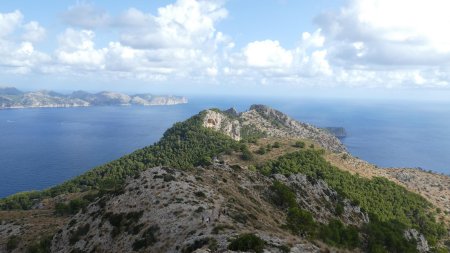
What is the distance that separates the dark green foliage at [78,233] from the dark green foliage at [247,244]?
26.6 m

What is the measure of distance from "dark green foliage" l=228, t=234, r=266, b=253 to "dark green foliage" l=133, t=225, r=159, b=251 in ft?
37.3

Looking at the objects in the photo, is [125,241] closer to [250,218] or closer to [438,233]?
[250,218]

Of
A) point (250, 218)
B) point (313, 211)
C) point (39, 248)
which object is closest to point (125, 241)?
point (250, 218)

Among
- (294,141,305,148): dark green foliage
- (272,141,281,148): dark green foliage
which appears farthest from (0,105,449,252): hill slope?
(294,141,305,148): dark green foliage

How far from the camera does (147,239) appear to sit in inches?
1505

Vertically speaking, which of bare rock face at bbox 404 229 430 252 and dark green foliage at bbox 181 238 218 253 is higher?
dark green foliage at bbox 181 238 218 253

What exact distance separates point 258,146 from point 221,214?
11430 centimetres

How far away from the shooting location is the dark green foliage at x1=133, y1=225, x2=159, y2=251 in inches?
1484

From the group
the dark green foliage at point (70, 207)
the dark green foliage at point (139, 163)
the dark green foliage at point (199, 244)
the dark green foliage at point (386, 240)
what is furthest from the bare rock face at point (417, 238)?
the dark green foliage at point (70, 207)

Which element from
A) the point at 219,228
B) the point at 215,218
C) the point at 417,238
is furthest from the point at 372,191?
the point at 219,228

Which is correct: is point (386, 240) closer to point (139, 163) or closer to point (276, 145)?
point (276, 145)

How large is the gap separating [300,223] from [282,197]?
10.9 meters

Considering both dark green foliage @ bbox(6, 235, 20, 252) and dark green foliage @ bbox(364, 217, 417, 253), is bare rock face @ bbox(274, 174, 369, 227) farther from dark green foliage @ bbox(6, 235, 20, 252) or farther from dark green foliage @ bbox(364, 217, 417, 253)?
dark green foliage @ bbox(6, 235, 20, 252)

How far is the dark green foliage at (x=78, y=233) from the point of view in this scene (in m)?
47.7
